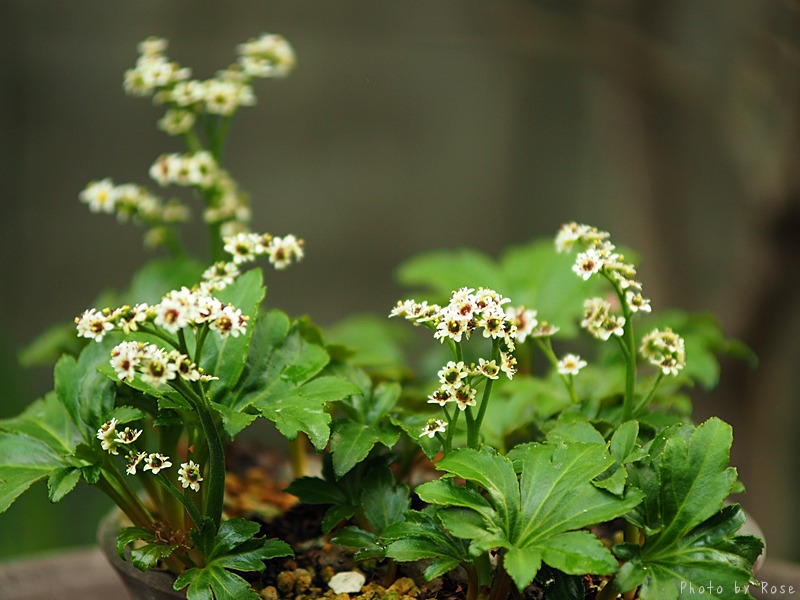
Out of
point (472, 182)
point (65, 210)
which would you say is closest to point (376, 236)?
point (472, 182)

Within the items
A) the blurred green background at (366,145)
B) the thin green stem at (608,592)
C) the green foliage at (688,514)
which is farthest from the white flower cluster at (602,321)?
the blurred green background at (366,145)

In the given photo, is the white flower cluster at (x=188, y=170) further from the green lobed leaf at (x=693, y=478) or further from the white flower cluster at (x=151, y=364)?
the green lobed leaf at (x=693, y=478)

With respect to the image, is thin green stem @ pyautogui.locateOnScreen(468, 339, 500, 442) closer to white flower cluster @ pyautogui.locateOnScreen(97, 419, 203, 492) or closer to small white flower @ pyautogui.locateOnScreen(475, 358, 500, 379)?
small white flower @ pyautogui.locateOnScreen(475, 358, 500, 379)

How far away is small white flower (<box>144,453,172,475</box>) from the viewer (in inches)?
29.1

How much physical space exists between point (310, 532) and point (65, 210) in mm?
1816

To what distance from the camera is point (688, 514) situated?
73cm

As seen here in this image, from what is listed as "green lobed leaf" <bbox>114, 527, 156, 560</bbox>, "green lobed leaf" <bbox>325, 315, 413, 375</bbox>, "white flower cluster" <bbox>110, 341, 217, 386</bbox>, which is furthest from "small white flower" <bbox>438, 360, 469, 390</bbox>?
"green lobed leaf" <bbox>325, 315, 413, 375</bbox>

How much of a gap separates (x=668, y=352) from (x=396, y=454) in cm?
29

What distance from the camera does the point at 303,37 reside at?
2.49 metres

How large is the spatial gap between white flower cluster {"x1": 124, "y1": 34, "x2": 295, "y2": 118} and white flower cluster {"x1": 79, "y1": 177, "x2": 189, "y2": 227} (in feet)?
0.34

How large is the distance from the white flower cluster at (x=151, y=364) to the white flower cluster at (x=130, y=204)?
0.52m

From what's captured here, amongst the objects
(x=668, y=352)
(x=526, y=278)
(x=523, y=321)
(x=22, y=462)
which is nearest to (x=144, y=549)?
(x=22, y=462)

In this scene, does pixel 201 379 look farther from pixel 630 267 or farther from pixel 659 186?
pixel 659 186

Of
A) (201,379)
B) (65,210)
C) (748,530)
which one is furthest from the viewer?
(65,210)
